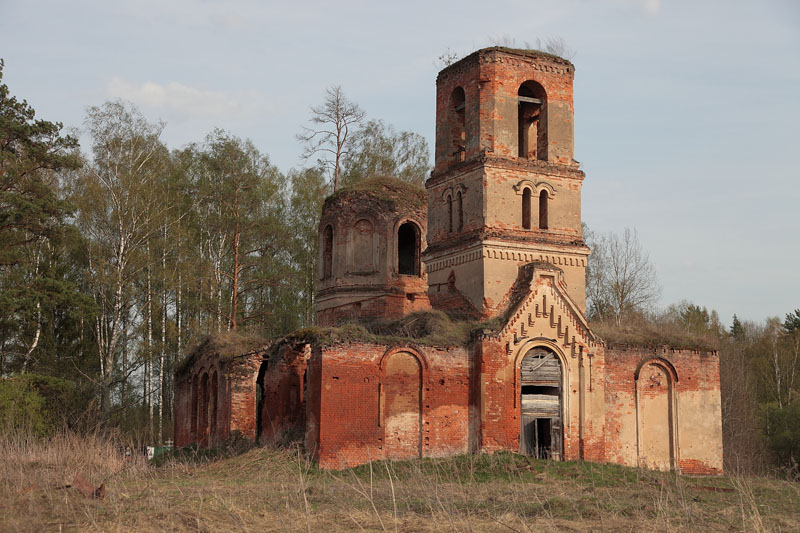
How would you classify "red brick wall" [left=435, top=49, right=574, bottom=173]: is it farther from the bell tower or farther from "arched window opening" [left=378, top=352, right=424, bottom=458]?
"arched window opening" [left=378, top=352, right=424, bottom=458]

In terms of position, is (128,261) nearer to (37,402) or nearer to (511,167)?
(37,402)

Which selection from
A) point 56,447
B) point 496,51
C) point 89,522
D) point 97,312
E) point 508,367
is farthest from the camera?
point 97,312

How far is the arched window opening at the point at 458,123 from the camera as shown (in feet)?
78.7

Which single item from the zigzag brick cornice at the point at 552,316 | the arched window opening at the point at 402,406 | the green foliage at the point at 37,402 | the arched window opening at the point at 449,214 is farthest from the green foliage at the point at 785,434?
the green foliage at the point at 37,402

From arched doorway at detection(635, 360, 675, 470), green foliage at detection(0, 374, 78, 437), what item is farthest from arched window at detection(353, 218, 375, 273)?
arched doorway at detection(635, 360, 675, 470)

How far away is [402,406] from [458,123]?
772cm

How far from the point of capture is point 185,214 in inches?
1383

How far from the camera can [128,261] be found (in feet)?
99.6

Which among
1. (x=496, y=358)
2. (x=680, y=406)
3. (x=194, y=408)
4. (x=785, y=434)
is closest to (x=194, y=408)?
(x=194, y=408)

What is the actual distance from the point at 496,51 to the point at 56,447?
13156mm

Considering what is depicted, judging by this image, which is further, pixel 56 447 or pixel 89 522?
pixel 56 447

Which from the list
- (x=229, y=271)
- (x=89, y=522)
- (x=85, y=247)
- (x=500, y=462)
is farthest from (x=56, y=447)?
(x=229, y=271)

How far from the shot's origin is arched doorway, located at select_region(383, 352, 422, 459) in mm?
20172

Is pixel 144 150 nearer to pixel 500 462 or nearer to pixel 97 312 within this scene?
pixel 97 312
